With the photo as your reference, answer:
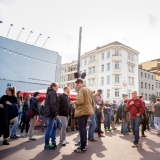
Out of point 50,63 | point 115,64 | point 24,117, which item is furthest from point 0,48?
point 115,64

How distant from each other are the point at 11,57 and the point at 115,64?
89.7 feet

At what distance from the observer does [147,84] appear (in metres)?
47.4

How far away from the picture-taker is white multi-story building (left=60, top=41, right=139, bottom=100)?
130 ft

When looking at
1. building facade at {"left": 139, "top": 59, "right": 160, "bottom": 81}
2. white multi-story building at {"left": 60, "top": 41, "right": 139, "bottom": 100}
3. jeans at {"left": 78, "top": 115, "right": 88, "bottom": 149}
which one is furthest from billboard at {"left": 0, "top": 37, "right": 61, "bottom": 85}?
building facade at {"left": 139, "top": 59, "right": 160, "bottom": 81}

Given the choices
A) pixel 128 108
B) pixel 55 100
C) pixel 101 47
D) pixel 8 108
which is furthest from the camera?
pixel 101 47

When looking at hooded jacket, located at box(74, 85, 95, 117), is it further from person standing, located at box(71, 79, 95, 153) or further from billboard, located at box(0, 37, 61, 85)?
billboard, located at box(0, 37, 61, 85)

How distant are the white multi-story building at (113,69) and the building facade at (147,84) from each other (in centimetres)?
364

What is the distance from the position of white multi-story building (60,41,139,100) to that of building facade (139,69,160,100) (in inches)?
143

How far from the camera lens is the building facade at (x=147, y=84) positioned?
45750 mm

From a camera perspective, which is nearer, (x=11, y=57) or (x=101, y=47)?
(x=11, y=57)

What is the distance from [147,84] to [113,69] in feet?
46.0

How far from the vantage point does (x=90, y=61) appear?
152ft

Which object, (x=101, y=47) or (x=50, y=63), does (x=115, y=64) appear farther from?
(x=50, y=63)

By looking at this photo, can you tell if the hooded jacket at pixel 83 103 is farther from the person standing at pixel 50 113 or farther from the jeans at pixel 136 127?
the jeans at pixel 136 127
